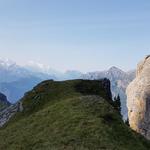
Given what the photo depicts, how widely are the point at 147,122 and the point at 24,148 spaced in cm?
15595

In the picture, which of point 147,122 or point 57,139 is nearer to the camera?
point 57,139

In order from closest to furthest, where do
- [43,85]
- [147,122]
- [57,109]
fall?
[57,109], [43,85], [147,122]

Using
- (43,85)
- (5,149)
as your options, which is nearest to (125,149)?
(5,149)

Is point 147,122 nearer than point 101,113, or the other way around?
point 101,113

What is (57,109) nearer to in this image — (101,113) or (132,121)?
(101,113)

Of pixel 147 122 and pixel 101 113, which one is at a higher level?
pixel 101 113

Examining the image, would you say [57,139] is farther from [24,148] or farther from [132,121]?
[132,121]

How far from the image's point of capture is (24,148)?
1770 inches

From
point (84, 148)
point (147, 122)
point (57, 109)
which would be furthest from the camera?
point (147, 122)

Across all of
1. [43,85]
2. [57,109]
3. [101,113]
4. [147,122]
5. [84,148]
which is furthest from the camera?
[147,122]

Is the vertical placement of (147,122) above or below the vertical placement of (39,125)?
below

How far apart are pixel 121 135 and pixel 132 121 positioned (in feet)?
500

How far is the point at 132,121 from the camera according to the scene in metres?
199

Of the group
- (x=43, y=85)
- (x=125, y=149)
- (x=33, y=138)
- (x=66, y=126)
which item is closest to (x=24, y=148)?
(x=33, y=138)
